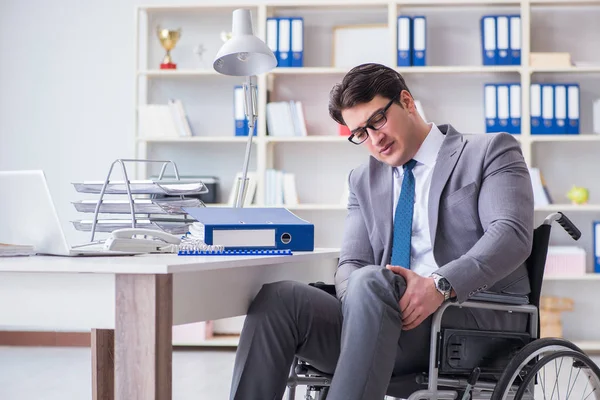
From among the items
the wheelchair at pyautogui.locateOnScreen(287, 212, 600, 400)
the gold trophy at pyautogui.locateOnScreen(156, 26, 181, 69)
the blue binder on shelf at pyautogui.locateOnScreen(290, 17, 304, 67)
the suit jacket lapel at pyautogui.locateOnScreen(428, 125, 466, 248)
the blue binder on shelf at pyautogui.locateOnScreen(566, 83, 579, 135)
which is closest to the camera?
the wheelchair at pyautogui.locateOnScreen(287, 212, 600, 400)

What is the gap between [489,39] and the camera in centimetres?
432

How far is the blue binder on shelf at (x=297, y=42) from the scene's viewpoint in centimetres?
439

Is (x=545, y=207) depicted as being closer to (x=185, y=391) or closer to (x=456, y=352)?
(x=185, y=391)

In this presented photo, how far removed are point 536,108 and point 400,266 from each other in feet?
9.23

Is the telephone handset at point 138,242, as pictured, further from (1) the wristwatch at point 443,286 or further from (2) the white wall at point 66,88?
(2) the white wall at point 66,88

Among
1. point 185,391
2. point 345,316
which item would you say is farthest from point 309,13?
point 345,316

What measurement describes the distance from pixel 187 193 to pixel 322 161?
256 centimetres

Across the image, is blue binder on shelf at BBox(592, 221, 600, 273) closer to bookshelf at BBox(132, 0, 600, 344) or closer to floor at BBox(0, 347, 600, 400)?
bookshelf at BBox(132, 0, 600, 344)

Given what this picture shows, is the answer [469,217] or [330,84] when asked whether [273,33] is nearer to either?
[330,84]

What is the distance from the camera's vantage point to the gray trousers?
1494mm

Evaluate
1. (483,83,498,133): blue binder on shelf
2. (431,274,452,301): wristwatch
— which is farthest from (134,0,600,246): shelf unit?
(431,274,452,301): wristwatch

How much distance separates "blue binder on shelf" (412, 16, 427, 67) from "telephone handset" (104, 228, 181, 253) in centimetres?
288

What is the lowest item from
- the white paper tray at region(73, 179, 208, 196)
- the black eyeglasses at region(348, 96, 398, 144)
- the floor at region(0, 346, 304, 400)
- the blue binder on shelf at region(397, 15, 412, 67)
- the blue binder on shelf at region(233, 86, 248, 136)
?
the floor at region(0, 346, 304, 400)

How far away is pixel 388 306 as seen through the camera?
1.53 meters
